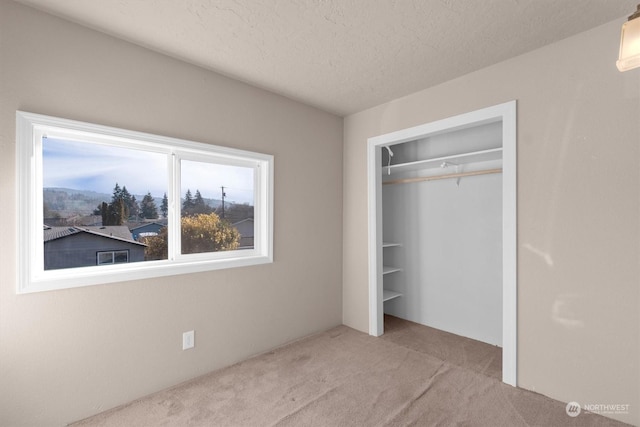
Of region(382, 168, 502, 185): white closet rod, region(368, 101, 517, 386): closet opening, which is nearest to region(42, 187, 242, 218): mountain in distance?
region(368, 101, 517, 386): closet opening

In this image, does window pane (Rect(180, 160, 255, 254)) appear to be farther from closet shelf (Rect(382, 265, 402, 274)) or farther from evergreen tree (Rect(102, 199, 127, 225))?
closet shelf (Rect(382, 265, 402, 274))

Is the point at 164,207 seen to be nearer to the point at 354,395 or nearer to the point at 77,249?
the point at 77,249

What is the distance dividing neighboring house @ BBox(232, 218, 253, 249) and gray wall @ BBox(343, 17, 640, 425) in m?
2.25

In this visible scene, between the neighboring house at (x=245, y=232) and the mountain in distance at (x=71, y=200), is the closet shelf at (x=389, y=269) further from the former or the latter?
the mountain in distance at (x=71, y=200)

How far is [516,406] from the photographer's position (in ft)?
6.72

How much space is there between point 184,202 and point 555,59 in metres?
2.92

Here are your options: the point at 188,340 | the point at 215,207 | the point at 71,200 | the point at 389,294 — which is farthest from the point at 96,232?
the point at 389,294

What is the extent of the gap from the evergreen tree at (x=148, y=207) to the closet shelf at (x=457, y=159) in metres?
2.38

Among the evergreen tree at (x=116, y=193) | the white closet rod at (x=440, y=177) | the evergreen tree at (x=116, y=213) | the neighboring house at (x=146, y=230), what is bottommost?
the neighboring house at (x=146, y=230)

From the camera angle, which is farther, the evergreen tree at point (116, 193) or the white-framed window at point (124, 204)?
the evergreen tree at point (116, 193)

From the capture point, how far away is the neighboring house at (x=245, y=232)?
284 cm

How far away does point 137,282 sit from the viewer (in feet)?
6.99

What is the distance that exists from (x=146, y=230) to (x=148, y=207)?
17 cm

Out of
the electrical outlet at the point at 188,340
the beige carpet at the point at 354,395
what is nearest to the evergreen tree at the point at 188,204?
the electrical outlet at the point at 188,340
